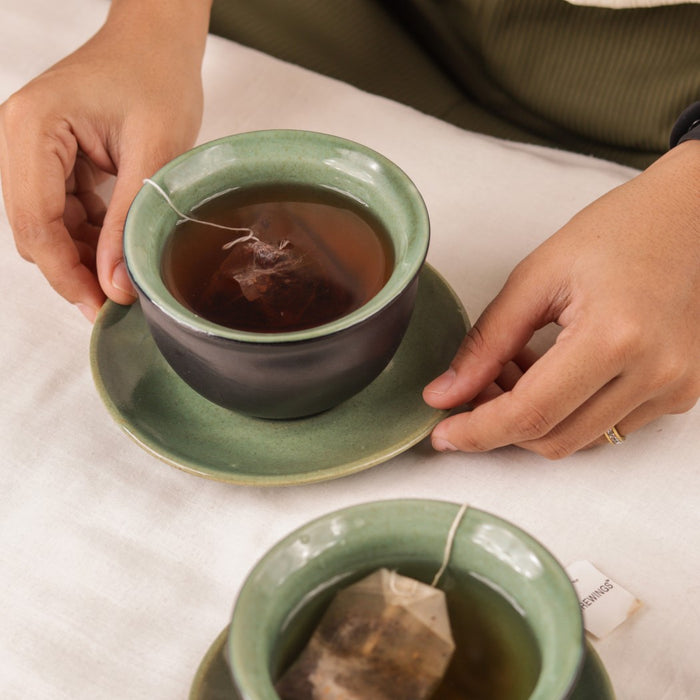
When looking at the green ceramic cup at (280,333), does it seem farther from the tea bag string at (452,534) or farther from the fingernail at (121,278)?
the tea bag string at (452,534)

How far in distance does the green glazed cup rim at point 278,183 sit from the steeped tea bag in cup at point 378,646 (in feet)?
0.73

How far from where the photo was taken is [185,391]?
0.73 meters

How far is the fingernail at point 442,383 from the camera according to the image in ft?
2.26

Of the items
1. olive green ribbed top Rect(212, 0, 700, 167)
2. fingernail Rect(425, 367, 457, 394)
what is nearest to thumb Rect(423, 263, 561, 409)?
fingernail Rect(425, 367, 457, 394)

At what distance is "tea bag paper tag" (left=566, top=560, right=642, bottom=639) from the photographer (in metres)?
0.62

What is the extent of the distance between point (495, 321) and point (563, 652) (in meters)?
0.33

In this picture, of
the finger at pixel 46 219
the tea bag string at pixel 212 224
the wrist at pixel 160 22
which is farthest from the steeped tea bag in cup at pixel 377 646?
the wrist at pixel 160 22

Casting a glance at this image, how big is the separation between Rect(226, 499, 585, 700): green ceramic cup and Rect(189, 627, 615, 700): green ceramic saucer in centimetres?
6

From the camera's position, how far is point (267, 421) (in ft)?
2.32

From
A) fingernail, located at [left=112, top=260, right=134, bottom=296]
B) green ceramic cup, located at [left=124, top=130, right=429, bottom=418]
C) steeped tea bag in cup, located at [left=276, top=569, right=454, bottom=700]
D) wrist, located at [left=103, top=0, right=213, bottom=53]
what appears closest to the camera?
steeped tea bag in cup, located at [left=276, top=569, right=454, bottom=700]

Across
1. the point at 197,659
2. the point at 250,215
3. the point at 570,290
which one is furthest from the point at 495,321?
the point at 197,659

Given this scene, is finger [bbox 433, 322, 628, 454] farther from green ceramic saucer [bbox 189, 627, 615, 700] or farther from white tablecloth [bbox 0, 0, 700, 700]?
green ceramic saucer [bbox 189, 627, 615, 700]

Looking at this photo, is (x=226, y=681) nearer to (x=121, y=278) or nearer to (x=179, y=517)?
(x=179, y=517)

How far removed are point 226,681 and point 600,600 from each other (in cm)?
26
